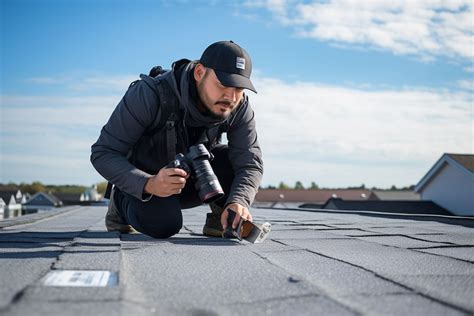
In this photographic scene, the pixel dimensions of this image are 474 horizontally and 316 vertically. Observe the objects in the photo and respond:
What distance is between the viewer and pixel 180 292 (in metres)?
1.38

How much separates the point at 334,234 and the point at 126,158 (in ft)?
4.14

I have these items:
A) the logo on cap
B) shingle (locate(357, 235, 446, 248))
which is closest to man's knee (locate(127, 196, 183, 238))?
the logo on cap

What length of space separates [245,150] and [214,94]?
506 millimetres

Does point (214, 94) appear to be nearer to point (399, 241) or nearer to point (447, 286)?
point (399, 241)

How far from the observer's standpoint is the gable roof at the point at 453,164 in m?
15.6

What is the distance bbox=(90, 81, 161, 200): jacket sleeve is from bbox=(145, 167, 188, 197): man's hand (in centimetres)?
12

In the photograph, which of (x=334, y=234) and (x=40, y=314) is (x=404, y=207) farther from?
(x=40, y=314)

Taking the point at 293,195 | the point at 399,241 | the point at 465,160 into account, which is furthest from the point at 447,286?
the point at 293,195

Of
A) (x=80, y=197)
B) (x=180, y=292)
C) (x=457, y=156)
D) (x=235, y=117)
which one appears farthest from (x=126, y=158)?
(x=80, y=197)

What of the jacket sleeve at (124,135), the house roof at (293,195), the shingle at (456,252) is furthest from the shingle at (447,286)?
the house roof at (293,195)

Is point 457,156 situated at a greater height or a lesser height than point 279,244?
greater

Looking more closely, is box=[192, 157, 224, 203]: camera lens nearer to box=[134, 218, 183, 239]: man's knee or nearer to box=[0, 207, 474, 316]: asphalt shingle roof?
box=[0, 207, 474, 316]: asphalt shingle roof

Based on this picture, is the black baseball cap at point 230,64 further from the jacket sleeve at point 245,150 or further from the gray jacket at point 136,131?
the jacket sleeve at point 245,150

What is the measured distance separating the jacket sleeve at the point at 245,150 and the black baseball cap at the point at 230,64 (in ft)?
1.38
